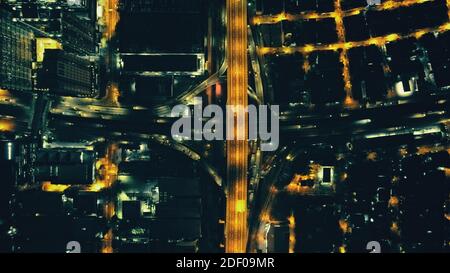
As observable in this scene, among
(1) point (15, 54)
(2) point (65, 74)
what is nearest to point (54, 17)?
(1) point (15, 54)

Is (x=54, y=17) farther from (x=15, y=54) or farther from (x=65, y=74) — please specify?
(x=65, y=74)

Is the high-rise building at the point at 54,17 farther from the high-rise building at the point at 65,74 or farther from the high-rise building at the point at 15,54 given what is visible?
the high-rise building at the point at 65,74

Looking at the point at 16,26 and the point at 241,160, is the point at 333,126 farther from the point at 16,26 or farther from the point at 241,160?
the point at 16,26

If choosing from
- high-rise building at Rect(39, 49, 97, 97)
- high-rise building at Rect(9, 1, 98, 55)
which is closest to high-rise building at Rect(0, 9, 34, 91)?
high-rise building at Rect(9, 1, 98, 55)

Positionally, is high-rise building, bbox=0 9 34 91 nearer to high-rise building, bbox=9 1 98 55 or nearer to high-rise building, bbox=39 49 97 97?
high-rise building, bbox=9 1 98 55

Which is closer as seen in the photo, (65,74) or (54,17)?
(54,17)

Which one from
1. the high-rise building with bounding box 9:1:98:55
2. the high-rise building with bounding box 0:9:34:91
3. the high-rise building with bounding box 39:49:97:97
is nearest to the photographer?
the high-rise building with bounding box 0:9:34:91
